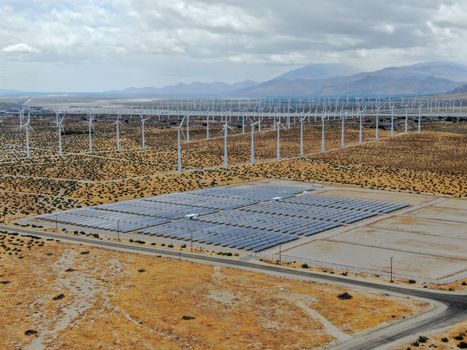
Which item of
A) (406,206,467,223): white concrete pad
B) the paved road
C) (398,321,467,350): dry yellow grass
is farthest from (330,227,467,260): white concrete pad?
(398,321,467,350): dry yellow grass

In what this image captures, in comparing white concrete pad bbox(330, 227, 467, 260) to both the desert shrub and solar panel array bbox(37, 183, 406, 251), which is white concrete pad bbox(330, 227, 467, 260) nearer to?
solar panel array bbox(37, 183, 406, 251)

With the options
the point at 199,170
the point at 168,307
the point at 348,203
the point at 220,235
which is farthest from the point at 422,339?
the point at 199,170

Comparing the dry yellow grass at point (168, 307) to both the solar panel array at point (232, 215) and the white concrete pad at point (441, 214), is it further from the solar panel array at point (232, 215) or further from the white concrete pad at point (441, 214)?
the white concrete pad at point (441, 214)

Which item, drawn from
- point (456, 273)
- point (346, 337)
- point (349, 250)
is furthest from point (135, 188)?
point (346, 337)

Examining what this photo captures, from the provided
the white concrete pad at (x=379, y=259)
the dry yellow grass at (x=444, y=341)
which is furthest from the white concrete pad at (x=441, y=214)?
the dry yellow grass at (x=444, y=341)

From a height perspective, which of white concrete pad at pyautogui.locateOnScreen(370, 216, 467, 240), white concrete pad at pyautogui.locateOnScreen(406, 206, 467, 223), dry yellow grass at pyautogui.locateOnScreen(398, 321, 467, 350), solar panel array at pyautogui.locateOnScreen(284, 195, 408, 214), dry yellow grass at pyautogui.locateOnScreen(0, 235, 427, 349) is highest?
solar panel array at pyautogui.locateOnScreen(284, 195, 408, 214)

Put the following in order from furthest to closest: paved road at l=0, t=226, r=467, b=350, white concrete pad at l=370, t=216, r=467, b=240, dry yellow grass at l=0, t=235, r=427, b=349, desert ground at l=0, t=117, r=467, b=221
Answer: desert ground at l=0, t=117, r=467, b=221 < white concrete pad at l=370, t=216, r=467, b=240 < dry yellow grass at l=0, t=235, r=427, b=349 < paved road at l=0, t=226, r=467, b=350

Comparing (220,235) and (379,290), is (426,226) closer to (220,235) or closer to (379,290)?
(220,235)
